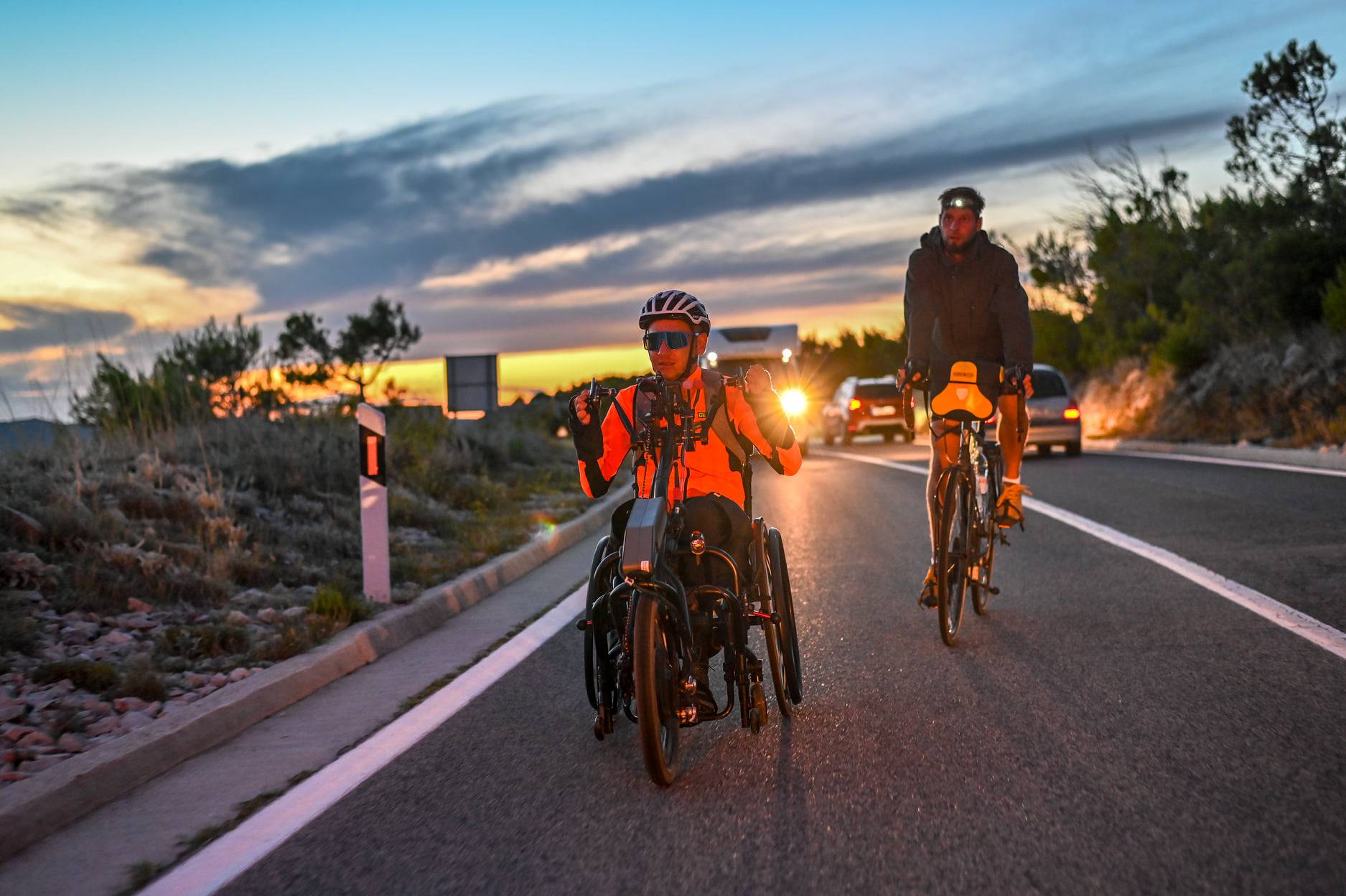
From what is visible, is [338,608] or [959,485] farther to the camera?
[338,608]

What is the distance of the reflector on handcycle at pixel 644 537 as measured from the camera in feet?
14.8

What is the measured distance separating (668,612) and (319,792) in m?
1.43

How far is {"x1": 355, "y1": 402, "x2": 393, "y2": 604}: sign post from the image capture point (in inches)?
341

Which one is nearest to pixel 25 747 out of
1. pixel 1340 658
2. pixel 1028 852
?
pixel 1028 852

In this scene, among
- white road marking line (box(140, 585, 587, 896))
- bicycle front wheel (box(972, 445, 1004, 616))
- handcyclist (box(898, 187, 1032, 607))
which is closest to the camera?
white road marking line (box(140, 585, 587, 896))

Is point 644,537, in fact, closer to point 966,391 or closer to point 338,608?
point 966,391

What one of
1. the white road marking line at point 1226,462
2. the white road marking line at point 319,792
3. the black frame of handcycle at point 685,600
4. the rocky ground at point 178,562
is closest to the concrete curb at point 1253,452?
the white road marking line at point 1226,462

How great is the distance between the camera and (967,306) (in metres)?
7.46

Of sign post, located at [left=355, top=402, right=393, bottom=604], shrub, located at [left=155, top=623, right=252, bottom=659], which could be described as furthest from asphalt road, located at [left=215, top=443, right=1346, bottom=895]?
shrub, located at [left=155, top=623, right=252, bottom=659]

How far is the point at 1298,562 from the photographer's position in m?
9.34

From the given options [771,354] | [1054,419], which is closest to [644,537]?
[1054,419]

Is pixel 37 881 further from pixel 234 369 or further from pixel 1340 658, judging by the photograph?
pixel 234 369

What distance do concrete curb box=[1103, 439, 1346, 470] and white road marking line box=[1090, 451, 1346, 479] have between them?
0.12 metres

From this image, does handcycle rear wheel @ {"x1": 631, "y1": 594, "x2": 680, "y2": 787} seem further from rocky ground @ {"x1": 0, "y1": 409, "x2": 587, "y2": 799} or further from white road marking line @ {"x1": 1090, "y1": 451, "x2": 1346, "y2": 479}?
white road marking line @ {"x1": 1090, "y1": 451, "x2": 1346, "y2": 479}
